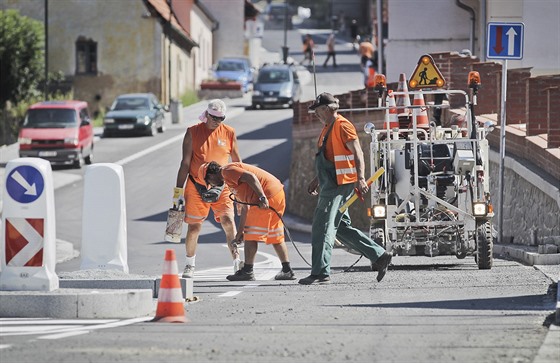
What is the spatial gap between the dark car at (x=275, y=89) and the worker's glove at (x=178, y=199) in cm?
4585

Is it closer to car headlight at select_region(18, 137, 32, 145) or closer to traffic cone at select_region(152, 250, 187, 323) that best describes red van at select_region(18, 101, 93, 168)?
car headlight at select_region(18, 137, 32, 145)

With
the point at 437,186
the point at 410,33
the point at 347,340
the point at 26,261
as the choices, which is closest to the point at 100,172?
the point at 26,261

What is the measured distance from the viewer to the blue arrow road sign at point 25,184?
12531 millimetres

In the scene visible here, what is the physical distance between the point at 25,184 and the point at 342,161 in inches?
151

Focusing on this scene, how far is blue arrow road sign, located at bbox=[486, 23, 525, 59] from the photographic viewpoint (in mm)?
21797

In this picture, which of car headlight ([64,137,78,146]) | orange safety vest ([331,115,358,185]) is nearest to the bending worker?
orange safety vest ([331,115,358,185])

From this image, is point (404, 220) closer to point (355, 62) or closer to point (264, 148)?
point (264, 148)

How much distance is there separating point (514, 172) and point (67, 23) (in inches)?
1880

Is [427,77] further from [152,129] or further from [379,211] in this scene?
[152,129]

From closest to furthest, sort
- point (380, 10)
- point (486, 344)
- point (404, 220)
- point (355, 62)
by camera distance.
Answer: point (486, 344)
point (404, 220)
point (380, 10)
point (355, 62)

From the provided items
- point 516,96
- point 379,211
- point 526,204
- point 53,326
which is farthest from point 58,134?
point 53,326

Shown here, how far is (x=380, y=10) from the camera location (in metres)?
47.1

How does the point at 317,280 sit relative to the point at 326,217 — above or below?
below

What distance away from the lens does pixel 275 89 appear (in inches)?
2467
